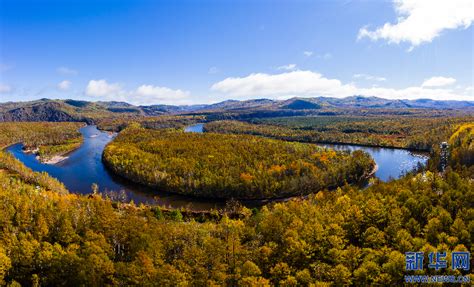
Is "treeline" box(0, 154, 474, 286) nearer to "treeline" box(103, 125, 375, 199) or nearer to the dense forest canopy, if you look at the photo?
the dense forest canopy

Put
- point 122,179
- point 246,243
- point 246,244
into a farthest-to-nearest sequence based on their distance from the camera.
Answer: point 122,179
point 246,243
point 246,244

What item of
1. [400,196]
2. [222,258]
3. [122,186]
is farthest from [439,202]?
[122,186]

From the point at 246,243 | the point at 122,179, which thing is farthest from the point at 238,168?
the point at 246,243

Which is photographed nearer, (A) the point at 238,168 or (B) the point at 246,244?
(B) the point at 246,244

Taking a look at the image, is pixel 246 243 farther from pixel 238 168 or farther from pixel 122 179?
pixel 122 179

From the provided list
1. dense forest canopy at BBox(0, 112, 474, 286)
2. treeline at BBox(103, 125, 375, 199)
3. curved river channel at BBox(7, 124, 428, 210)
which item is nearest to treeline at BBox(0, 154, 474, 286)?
dense forest canopy at BBox(0, 112, 474, 286)

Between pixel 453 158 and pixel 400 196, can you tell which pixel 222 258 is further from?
pixel 453 158

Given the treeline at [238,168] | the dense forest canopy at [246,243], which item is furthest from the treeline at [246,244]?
the treeline at [238,168]

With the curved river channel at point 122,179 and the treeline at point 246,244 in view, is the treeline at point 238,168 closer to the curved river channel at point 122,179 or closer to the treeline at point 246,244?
the curved river channel at point 122,179

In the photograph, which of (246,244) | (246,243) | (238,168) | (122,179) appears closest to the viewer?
(246,244)
